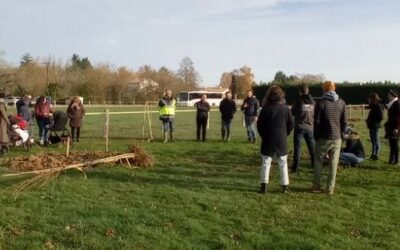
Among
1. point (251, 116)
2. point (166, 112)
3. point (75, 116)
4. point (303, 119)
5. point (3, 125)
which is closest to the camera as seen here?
point (303, 119)

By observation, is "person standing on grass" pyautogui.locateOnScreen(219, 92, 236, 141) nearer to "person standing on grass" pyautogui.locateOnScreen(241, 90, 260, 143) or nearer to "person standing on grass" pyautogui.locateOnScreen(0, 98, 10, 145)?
"person standing on grass" pyautogui.locateOnScreen(241, 90, 260, 143)

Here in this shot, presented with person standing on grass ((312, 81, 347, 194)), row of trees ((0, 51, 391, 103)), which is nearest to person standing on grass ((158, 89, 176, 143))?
person standing on grass ((312, 81, 347, 194))

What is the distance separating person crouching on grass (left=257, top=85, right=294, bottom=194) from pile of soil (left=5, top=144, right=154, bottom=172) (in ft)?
12.4

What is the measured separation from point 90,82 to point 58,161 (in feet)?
281

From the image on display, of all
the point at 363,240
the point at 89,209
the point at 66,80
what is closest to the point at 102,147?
the point at 89,209

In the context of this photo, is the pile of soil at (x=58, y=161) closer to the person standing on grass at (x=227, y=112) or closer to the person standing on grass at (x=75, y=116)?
the person standing on grass at (x=75, y=116)

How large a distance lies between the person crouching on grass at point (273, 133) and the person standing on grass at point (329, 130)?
1.95 ft

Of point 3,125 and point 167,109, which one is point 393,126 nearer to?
point 167,109

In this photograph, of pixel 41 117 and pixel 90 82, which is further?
pixel 90 82

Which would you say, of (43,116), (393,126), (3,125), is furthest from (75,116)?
(393,126)

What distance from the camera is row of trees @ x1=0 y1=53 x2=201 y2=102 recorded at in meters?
87.4

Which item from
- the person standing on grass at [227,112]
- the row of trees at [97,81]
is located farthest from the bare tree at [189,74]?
the person standing on grass at [227,112]

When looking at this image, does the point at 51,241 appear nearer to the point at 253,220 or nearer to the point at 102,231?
the point at 102,231

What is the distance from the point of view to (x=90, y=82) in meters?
95.8
